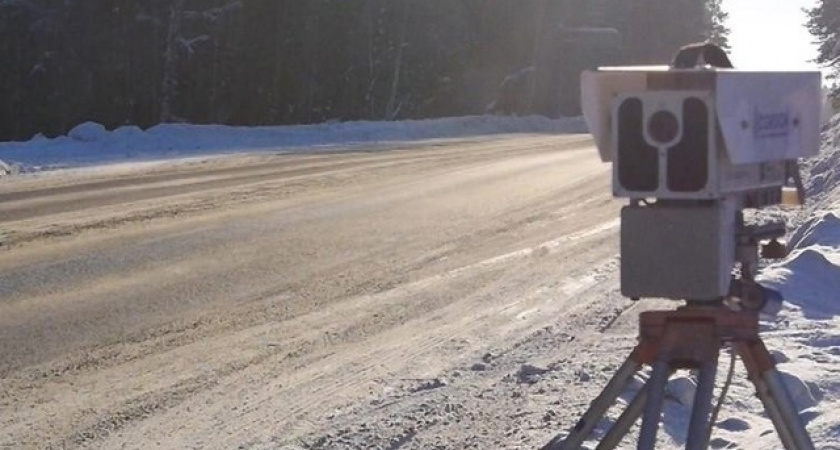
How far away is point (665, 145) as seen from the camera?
11.0 ft

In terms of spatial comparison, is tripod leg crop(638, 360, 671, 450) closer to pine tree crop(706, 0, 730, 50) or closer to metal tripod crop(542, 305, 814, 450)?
metal tripod crop(542, 305, 814, 450)

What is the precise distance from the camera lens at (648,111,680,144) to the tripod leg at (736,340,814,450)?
64cm

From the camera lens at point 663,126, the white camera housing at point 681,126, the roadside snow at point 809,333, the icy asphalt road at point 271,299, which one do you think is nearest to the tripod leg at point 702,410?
the white camera housing at point 681,126

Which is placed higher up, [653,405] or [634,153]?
[634,153]

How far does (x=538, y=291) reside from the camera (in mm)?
10508

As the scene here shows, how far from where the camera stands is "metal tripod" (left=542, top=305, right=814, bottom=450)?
359 centimetres

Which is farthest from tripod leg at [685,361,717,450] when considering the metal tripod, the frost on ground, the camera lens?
the frost on ground

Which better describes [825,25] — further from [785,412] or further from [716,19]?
[785,412]

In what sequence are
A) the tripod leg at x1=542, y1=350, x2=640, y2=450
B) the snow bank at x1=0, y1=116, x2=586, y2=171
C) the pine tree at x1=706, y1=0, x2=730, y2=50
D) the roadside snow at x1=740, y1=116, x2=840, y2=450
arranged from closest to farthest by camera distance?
1. the tripod leg at x1=542, y1=350, x2=640, y2=450
2. the roadside snow at x1=740, y1=116, x2=840, y2=450
3. the snow bank at x1=0, y1=116, x2=586, y2=171
4. the pine tree at x1=706, y1=0, x2=730, y2=50

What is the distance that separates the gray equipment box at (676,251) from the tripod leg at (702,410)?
0.76 ft

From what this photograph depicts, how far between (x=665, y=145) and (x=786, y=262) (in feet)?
22.3

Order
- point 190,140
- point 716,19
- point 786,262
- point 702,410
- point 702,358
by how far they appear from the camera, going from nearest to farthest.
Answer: point 702,410, point 702,358, point 786,262, point 190,140, point 716,19

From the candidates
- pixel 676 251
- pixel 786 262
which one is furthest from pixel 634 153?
pixel 786 262

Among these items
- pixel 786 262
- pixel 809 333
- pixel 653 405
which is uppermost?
pixel 653 405
